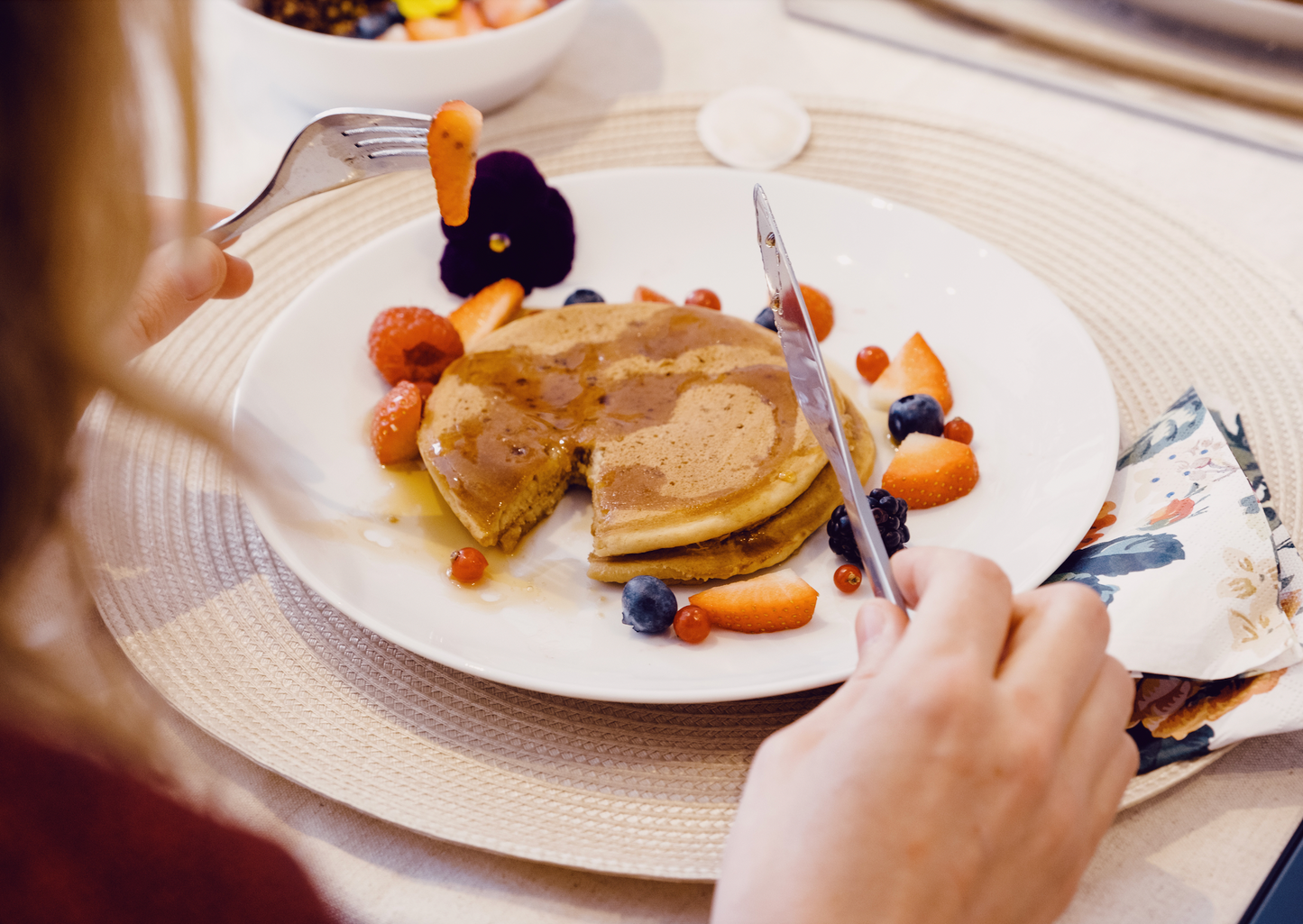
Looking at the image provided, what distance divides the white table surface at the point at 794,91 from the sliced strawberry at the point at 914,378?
720 millimetres

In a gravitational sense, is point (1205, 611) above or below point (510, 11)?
below

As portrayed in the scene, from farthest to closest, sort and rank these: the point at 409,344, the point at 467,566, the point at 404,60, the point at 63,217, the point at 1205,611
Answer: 1. the point at 404,60
2. the point at 409,344
3. the point at 467,566
4. the point at 1205,611
5. the point at 63,217

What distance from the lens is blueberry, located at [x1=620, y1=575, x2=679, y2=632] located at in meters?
1.26

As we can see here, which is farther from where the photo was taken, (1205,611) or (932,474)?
(932,474)

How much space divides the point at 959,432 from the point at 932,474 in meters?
0.14

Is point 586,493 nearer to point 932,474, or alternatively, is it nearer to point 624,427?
point 624,427

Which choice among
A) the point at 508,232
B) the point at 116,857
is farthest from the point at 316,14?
the point at 116,857

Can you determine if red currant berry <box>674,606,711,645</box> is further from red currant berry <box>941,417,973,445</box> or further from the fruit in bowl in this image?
the fruit in bowl

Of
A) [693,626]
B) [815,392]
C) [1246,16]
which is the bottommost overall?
[693,626]

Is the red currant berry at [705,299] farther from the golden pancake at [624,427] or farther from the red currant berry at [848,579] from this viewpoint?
the red currant berry at [848,579]

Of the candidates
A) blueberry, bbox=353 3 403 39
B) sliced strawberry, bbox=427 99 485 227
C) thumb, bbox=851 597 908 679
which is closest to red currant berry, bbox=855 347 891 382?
sliced strawberry, bbox=427 99 485 227

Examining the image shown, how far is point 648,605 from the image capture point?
1.26m

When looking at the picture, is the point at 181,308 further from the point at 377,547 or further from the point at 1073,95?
the point at 1073,95

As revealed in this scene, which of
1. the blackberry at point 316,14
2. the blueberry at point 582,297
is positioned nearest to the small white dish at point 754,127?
the blueberry at point 582,297
